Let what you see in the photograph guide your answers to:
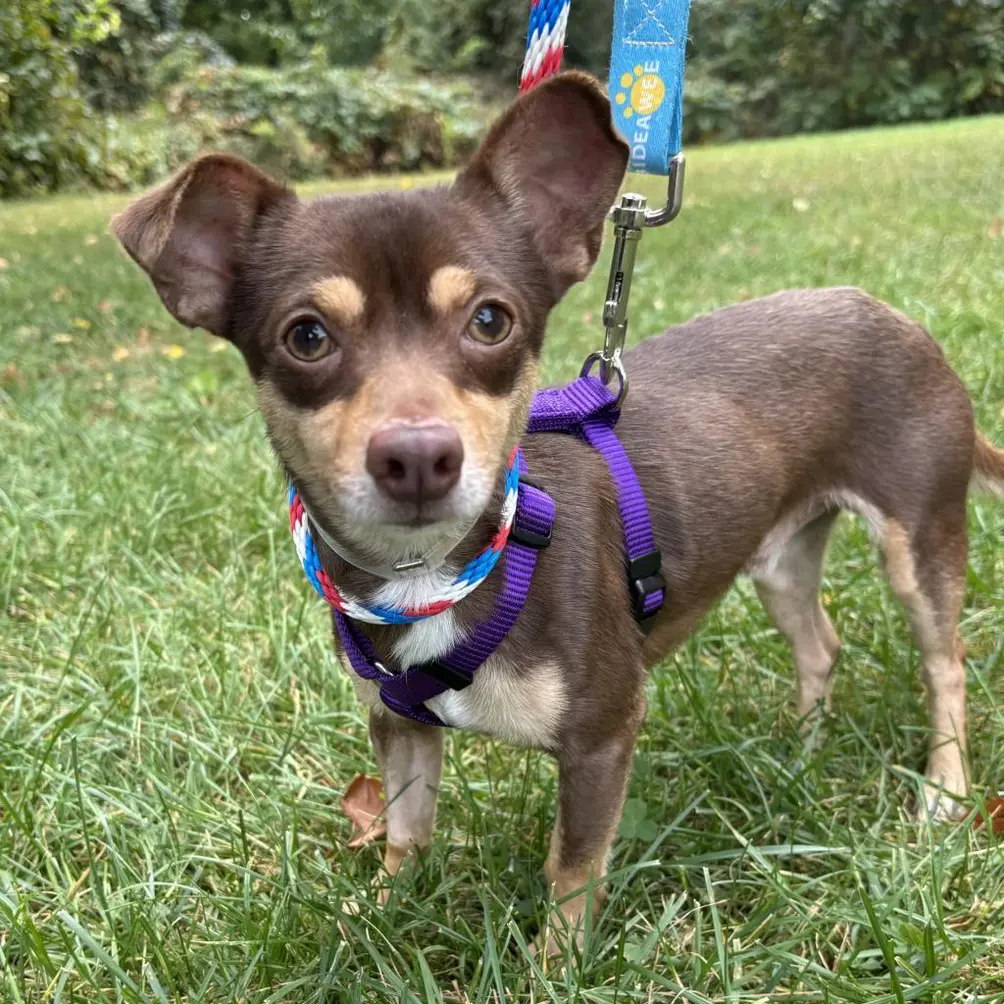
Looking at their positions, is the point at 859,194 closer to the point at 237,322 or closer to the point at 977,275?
the point at 977,275

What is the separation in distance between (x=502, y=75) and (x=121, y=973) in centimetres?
3138

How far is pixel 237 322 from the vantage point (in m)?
1.95

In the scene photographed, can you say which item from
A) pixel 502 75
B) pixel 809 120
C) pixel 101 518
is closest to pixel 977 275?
pixel 101 518

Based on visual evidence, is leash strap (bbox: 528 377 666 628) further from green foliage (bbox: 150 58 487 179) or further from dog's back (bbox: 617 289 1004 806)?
green foliage (bbox: 150 58 487 179)

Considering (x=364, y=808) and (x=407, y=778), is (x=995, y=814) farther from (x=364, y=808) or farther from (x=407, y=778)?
(x=364, y=808)

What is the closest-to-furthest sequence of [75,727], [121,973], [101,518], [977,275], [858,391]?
[121,973] < [858,391] < [75,727] < [101,518] < [977,275]

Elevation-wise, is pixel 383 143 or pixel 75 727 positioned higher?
pixel 75 727

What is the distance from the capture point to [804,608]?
116 inches

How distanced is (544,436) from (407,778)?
0.96 m

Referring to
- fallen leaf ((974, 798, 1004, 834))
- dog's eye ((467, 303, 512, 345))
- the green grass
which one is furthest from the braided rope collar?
fallen leaf ((974, 798, 1004, 834))

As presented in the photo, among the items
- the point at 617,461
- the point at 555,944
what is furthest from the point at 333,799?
the point at 617,461

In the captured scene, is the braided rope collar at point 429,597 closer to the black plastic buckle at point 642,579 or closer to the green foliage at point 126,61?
the black plastic buckle at point 642,579

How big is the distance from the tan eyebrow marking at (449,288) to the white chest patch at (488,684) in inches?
21.7

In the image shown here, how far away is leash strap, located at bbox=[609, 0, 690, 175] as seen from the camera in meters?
2.25
